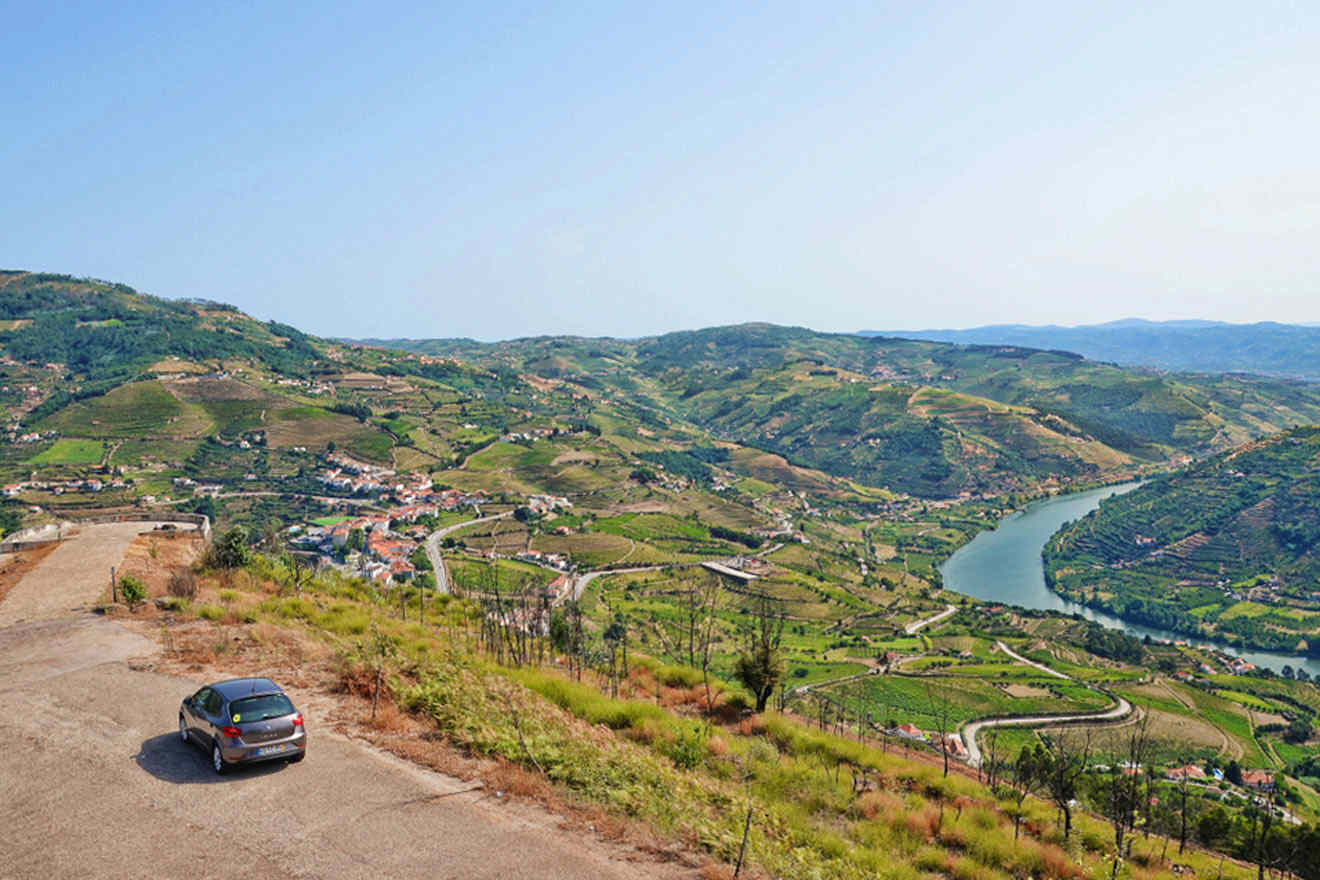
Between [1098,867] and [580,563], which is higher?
[1098,867]

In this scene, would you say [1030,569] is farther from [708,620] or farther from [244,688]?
[244,688]

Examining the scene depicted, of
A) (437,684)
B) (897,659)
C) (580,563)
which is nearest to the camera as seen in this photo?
(437,684)

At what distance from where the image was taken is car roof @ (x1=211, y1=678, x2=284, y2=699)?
11.4 metres

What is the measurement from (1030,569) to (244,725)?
146 m

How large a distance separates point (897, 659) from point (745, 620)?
718 inches

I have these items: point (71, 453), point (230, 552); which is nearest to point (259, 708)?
point (230, 552)

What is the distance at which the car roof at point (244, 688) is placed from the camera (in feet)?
37.6

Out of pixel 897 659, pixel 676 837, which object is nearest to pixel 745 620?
pixel 897 659

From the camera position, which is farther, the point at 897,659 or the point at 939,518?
the point at 939,518

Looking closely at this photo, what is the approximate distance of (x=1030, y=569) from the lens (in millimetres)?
132875

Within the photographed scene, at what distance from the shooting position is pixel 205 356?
19112 cm

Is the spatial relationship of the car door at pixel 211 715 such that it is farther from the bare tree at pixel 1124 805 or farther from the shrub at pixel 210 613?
the bare tree at pixel 1124 805

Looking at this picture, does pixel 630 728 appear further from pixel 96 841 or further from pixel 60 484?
pixel 60 484

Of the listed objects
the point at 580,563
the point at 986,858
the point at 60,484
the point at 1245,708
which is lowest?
the point at 1245,708
